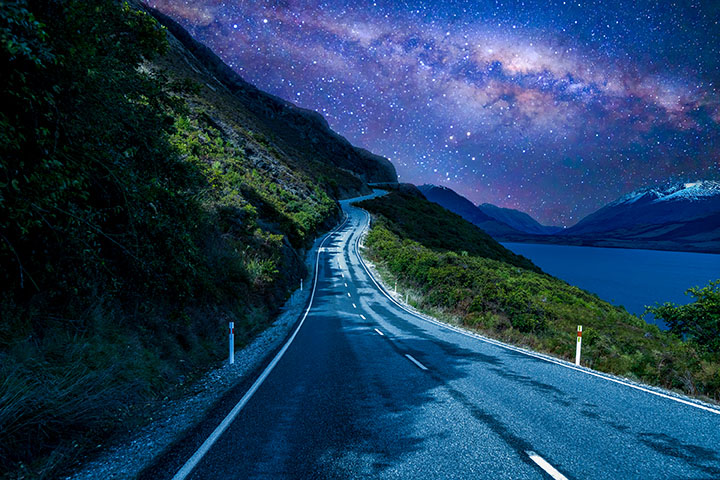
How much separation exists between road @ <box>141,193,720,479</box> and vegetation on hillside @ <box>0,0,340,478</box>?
168 cm

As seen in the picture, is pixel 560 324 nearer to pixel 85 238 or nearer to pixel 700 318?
pixel 700 318

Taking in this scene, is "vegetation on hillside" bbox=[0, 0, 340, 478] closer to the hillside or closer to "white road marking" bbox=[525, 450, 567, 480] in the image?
the hillside

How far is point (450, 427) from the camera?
160 inches

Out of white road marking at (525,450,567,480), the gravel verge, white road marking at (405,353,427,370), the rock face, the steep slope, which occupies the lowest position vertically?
the gravel verge

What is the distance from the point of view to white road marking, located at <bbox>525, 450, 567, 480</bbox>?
299 cm

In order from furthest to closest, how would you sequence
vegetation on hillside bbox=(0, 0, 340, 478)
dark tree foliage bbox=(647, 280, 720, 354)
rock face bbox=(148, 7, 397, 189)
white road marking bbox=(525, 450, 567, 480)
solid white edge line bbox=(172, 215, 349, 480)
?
rock face bbox=(148, 7, 397, 189), dark tree foliage bbox=(647, 280, 720, 354), vegetation on hillside bbox=(0, 0, 340, 478), solid white edge line bbox=(172, 215, 349, 480), white road marking bbox=(525, 450, 567, 480)

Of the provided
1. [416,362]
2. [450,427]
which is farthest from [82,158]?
[416,362]

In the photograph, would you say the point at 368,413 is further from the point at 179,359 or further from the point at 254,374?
the point at 179,359

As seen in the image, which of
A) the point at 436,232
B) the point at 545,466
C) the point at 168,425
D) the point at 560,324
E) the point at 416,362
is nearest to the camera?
the point at 545,466

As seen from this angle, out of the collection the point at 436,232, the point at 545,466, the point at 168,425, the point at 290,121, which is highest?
the point at 290,121

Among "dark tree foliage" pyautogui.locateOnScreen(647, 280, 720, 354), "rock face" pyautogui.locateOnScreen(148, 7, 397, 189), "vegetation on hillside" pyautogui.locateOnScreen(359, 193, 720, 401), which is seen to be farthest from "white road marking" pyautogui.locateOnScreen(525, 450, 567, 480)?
"rock face" pyautogui.locateOnScreen(148, 7, 397, 189)

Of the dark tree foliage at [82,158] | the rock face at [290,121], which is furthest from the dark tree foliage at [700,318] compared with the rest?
the rock face at [290,121]

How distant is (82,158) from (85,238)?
121cm

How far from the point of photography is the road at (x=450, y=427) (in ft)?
10.5
